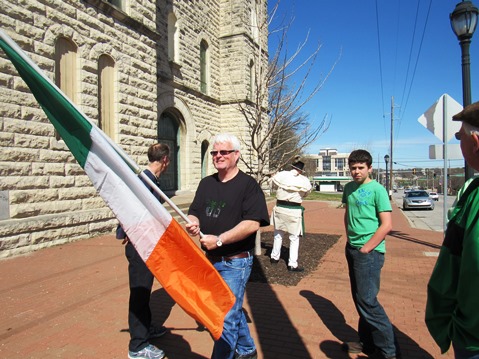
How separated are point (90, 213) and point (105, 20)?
5281mm

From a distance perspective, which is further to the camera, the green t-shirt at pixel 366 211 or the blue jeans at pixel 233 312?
the green t-shirt at pixel 366 211

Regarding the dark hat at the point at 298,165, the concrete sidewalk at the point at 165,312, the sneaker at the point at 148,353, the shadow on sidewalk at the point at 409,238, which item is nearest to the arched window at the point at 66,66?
the concrete sidewalk at the point at 165,312

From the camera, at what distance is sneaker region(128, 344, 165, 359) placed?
3.39 meters

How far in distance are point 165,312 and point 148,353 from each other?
1228 millimetres

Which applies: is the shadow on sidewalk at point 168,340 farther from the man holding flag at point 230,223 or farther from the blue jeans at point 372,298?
the blue jeans at point 372,298

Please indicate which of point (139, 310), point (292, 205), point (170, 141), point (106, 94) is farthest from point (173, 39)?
point (139, 310)

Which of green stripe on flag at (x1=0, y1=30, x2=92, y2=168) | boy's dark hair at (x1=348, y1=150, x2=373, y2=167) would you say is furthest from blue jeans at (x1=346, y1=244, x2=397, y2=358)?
green stripe on flag at (x1=0, y1=30, x2=92, y2=168)

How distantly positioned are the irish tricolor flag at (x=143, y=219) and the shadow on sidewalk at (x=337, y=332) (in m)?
1.65

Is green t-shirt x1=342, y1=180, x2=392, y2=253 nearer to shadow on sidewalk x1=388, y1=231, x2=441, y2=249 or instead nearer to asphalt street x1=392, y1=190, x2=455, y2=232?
asphalt street x1=392, y1=190, x2=455, y2=232

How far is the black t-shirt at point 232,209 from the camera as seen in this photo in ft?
9.61

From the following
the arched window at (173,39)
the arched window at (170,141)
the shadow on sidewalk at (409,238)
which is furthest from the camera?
the arched window at (173,39)

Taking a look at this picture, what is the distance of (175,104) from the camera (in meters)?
15.7

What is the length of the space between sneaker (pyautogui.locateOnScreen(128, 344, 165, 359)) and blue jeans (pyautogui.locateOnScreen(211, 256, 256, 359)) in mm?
840

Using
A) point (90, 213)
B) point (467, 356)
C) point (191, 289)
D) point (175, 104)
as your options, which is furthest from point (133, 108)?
point (467, 356)
